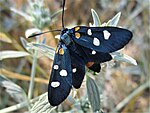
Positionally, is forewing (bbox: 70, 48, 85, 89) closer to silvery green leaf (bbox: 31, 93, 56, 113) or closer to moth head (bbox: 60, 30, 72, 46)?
moth head (bbox: 60, 30, 72, 46)

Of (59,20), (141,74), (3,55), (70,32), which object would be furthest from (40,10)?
(141,74)

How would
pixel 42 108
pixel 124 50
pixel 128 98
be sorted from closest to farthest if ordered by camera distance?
pixel 42 108 → pixel 128 98 → pixel 124 50

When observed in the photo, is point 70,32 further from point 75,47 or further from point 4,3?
point 4,3

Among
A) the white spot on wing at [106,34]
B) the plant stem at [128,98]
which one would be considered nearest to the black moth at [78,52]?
the white spot on wing at [106,34]

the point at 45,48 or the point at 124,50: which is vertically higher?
the point at 124,50

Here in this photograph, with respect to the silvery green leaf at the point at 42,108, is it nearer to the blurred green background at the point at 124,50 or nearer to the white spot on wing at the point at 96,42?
the white spot on wing at the point at 96,42

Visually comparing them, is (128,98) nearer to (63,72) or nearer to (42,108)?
(42,108)

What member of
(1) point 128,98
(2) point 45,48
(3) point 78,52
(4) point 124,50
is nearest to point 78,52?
(3) point 78,52
